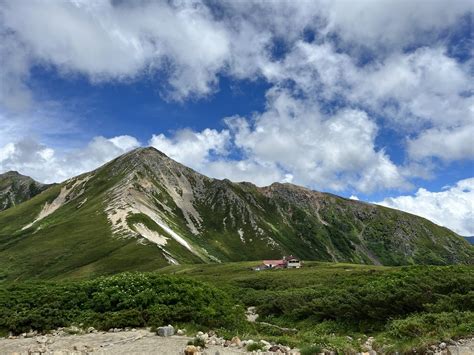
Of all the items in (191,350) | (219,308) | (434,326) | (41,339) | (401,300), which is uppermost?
(401,300)

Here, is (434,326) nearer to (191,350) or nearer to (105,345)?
(191,350)

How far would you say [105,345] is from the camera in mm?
20266

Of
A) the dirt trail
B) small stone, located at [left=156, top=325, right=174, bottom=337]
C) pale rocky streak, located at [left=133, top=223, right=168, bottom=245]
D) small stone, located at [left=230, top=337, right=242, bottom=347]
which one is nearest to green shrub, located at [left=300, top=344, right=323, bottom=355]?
the dirt trail

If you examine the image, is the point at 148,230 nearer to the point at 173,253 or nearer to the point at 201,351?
the point at 173,253

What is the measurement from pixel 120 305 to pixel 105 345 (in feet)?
20.5

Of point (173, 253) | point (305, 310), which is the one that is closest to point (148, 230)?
point (173, 253)

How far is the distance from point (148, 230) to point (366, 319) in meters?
156

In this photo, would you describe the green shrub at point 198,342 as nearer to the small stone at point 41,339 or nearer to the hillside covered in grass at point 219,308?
the hillside covered in grass at point 219,308

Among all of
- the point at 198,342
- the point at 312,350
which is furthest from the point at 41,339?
the point at 312,350

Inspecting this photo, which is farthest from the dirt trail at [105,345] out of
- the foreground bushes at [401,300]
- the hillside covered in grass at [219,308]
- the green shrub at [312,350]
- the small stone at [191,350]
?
the foreground bushes at [401,300]

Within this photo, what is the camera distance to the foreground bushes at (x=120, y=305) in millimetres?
24875

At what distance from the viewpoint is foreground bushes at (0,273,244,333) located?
24875 millimetres

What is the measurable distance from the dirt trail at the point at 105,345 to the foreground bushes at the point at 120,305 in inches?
63.2

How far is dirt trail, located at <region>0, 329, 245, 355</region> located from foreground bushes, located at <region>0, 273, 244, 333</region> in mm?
1606
